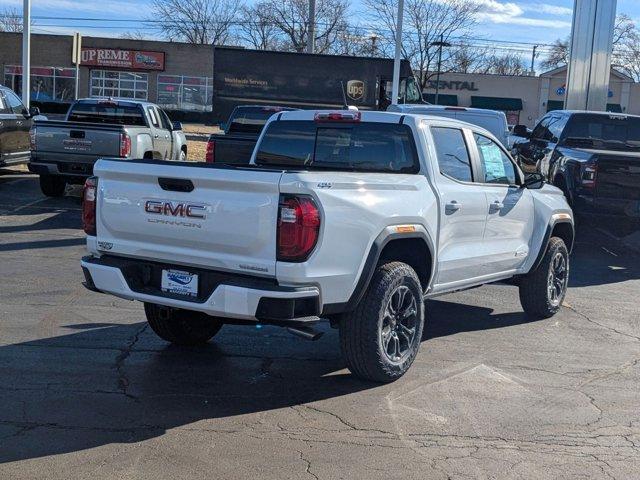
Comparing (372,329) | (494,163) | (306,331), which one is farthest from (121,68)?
(306,331)

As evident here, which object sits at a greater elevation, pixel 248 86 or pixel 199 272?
pixel 248 86

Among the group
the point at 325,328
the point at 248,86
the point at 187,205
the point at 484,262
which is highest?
the point at 248,86

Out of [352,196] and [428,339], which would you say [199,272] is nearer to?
[352,196]

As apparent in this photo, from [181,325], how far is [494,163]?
3.20m

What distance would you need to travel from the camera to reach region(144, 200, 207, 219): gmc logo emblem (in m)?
5.41

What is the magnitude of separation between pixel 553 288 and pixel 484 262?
1.67 m

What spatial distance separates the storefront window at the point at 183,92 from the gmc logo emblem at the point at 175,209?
2055 inches

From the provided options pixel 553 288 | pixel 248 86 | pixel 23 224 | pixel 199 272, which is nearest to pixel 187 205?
pixel 199 272

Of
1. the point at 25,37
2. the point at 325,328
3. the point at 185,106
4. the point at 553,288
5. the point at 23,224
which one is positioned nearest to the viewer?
the point at 325,328

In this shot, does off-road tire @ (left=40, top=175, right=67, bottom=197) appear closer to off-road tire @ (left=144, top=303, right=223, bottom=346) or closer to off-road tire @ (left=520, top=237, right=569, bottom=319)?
off-road tire @ (left=144, top=303, right=223, bottom=346)

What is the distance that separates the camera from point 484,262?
24.0 feet

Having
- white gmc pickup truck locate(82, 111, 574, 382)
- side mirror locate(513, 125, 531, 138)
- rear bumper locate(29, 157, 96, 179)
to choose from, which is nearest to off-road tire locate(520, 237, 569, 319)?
white gmc pickup truck locate(82, 111, 574, 382)

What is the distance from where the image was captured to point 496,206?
24.4 ft

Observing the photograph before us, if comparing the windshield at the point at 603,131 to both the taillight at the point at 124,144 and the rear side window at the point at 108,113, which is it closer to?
the taillight at the point at 124,144
